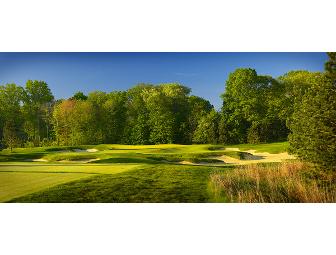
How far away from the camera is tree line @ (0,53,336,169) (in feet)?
33.9

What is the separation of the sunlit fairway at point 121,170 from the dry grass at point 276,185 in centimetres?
20

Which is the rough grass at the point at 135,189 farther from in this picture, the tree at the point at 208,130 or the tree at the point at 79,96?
the tree at the point at 79,96

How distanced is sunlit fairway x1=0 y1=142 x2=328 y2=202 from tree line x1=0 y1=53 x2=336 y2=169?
0.21 meters

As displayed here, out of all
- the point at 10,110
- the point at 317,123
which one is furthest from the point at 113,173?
the point at 317,123

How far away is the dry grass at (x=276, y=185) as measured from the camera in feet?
31.7

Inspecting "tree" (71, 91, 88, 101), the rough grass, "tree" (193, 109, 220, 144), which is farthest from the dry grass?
"tree" (71, 91, 88, 101)

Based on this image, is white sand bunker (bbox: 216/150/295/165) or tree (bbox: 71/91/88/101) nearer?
white sand bunker (bbox: 216/150/295/165)

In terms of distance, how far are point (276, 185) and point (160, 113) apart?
2.98m

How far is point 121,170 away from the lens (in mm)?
10242

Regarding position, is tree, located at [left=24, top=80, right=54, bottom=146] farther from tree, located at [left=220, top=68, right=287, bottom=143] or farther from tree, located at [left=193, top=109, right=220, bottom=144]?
tree, located at [left=220, top=68, right=287, bottom=143]

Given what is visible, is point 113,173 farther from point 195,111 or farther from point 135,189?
point 195,111

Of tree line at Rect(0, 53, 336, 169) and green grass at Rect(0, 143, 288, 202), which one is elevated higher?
tree line at Rect(0, 53, 336, 169)

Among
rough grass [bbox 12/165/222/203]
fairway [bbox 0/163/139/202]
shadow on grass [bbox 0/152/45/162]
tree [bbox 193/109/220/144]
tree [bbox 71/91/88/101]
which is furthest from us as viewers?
tree [bbox 71/91/88/101]
